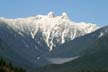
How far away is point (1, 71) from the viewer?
7356 cm

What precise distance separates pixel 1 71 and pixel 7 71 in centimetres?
265

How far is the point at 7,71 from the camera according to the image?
76.1 m
